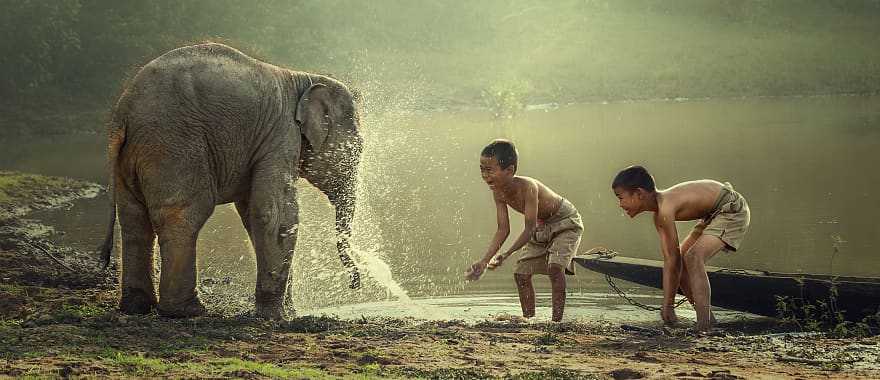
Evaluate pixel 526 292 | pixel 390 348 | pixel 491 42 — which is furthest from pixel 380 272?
pixel 491 42

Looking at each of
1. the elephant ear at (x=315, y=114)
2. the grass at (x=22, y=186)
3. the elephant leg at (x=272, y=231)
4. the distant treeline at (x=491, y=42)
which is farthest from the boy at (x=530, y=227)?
the distant treeline at (x=491, y=42)

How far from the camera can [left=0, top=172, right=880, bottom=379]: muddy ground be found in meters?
7.60

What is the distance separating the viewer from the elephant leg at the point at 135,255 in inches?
400

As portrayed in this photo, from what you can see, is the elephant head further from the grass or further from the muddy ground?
the grass

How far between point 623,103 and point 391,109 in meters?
14.7

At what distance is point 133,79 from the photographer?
9992mm

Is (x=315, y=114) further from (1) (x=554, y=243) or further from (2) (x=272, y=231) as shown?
(1) (x=554, y=243)

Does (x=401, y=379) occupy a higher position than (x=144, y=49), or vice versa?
(x=144, y=49)

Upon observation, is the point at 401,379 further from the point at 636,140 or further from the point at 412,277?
the point at 636,140

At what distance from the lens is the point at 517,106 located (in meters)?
57.8

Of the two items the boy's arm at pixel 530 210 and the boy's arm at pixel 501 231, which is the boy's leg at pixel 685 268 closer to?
the boy's arm at pixel 530 210

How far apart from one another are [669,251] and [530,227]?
133 centimetres

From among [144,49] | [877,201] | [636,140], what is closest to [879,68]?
[636,140]

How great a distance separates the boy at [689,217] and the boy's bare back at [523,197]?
0.93 metres
